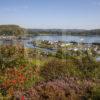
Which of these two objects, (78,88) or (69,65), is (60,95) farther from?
(69,65)

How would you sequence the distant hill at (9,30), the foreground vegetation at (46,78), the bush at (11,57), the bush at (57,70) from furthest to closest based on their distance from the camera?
the distant hill at (9,30), the bush at (11,57), the bush at (57,70), the foreground vegetation at (46,78)

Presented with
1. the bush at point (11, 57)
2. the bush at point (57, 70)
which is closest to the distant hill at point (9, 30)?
the bush at point (11, 57)

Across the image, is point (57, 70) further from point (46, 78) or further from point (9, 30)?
point (9, 30)

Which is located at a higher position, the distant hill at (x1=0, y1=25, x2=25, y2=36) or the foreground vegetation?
the foreground vegetation

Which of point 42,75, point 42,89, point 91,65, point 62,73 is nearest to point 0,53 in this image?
point 42,75

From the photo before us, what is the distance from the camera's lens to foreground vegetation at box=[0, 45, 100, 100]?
6.65 meters

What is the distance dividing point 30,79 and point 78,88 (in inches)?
107

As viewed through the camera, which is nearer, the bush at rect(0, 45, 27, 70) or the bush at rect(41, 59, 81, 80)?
the bush at rect(41, 59, 81, 80)

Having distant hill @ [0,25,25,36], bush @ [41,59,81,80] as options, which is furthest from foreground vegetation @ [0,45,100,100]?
distant hill @ [0,25,25,36]

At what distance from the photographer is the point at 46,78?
9.62 metres

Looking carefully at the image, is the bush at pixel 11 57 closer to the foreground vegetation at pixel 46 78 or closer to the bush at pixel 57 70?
the foreground vegetation at pixel 46 78

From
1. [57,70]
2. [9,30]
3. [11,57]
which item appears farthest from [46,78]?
[9,30]

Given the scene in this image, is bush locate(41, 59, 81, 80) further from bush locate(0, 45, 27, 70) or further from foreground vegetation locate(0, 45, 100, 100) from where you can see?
bush locate(0, 45, 27, 70)

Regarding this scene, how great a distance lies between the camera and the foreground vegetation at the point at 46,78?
665 cm
